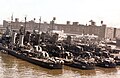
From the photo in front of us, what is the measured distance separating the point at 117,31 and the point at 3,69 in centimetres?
11973

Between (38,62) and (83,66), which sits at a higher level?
(38,62)

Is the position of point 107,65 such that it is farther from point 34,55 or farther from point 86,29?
point 86,29

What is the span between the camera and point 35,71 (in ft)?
137

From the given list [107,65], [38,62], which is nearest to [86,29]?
[107,65]

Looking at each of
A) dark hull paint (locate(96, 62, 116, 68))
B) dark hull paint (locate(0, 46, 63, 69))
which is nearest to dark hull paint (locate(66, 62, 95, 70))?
dark hull paint (locate(0, 46, 63, 69))

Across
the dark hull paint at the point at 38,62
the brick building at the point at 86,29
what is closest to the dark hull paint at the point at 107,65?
the dark hull paint at the point at 38,62

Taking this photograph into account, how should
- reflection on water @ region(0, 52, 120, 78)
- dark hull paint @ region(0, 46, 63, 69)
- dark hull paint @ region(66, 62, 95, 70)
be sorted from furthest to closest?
dark hull paint @ region(66, 62, 95, 70) → dark hull paint @ region(0, 46, 63, 69) → reflection on water @ region(0, 52, 120, 78)

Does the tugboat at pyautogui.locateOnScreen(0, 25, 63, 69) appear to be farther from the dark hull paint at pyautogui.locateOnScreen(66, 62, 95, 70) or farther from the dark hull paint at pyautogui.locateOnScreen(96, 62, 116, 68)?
the dark hull paint at pyautogui.locateOnScreen(96, 62, 116, 68)

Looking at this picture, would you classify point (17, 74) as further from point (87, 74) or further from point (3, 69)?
point (87, 74)

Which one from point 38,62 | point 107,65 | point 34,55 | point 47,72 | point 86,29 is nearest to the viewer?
point 47,72

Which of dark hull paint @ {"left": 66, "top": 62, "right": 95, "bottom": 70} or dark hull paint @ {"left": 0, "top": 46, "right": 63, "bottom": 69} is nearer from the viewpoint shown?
dark hull paint @ {"left": 0, "top": 46, "right": 63, "bottom": 69}

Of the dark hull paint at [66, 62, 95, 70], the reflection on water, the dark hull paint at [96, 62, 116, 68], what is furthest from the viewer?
the dark hull paint at [96, 62, 116, 68]

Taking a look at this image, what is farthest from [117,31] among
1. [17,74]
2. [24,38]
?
[17,74]

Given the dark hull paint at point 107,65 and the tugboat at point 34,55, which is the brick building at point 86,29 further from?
the dark hull paint at point 107,65
